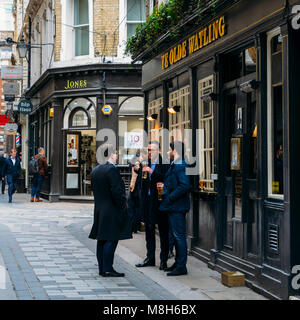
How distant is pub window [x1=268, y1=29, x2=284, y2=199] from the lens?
759cm

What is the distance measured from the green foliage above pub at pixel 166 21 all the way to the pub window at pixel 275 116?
146 cm

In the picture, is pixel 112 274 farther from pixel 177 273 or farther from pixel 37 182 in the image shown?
pixel 37 182

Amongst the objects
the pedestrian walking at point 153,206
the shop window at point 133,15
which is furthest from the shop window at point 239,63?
the shop window at point 133,15

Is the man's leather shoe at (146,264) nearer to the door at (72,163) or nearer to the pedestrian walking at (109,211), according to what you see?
the pedestrian walking at (109,211)

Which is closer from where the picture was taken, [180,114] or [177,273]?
[177,273]

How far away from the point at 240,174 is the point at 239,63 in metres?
1.72

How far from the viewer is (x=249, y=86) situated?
Result: 8.09 m

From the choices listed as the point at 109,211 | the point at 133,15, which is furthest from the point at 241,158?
the point at 133,15

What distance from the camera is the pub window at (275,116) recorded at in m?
7.59

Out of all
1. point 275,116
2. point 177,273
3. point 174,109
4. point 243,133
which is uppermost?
point 174,109

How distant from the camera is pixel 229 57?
9586 mm

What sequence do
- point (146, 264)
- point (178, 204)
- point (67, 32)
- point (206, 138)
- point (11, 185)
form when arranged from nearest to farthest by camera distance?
point (178, 204) < point (146, 264) < point (206, 138) < point (11, 185) < point (67, 32)
